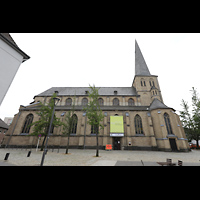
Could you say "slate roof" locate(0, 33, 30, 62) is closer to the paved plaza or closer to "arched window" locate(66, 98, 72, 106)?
the paved plaza

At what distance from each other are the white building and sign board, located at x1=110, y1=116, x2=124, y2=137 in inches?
726

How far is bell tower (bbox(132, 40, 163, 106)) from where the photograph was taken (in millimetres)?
27984

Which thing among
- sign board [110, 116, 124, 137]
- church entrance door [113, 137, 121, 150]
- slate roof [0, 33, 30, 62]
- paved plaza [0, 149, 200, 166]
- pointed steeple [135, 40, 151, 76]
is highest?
pointed steeple [135, 40, 151, 76]

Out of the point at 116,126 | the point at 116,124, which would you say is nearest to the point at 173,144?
the point at 116,126

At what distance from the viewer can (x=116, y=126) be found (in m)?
21.6

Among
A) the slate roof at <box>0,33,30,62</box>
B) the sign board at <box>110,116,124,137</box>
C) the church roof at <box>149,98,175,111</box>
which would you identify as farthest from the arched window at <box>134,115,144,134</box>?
the slate roof at <box>0,33,30,62</box>

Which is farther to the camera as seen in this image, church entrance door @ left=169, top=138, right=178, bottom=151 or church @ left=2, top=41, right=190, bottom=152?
church @ left=2, top=41, right=190, bottom=152
